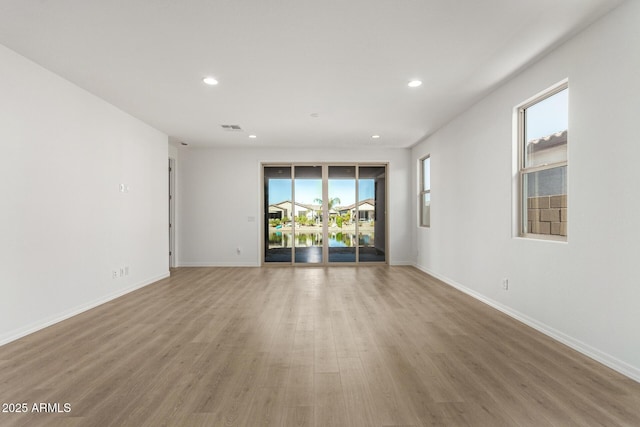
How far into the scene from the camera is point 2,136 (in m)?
2.93

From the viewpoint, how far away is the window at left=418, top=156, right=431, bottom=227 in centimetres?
677

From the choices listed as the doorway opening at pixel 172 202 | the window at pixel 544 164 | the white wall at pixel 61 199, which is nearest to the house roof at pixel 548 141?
the window at pixel 544 164

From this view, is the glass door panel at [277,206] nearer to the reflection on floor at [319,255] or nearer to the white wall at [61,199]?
the reflection on floor at [319,255]

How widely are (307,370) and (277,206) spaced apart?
5.45m

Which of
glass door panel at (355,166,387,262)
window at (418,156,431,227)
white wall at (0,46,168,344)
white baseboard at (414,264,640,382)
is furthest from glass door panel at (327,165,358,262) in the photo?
white wall at (0,46,168,344)

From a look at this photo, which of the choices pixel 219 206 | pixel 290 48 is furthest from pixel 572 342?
pixel 219 206

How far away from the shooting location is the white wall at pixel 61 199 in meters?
3.00

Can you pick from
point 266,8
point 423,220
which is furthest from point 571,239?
point 423,220

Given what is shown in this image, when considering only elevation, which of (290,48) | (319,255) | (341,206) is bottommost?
(319,255)

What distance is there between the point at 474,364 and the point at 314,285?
3.15m

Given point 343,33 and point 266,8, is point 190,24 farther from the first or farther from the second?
point 343,33

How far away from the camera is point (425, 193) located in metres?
6.90

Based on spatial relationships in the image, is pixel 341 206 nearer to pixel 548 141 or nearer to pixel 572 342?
pixel 548 141

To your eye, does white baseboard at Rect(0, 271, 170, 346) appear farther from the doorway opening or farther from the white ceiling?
the white ceiling
